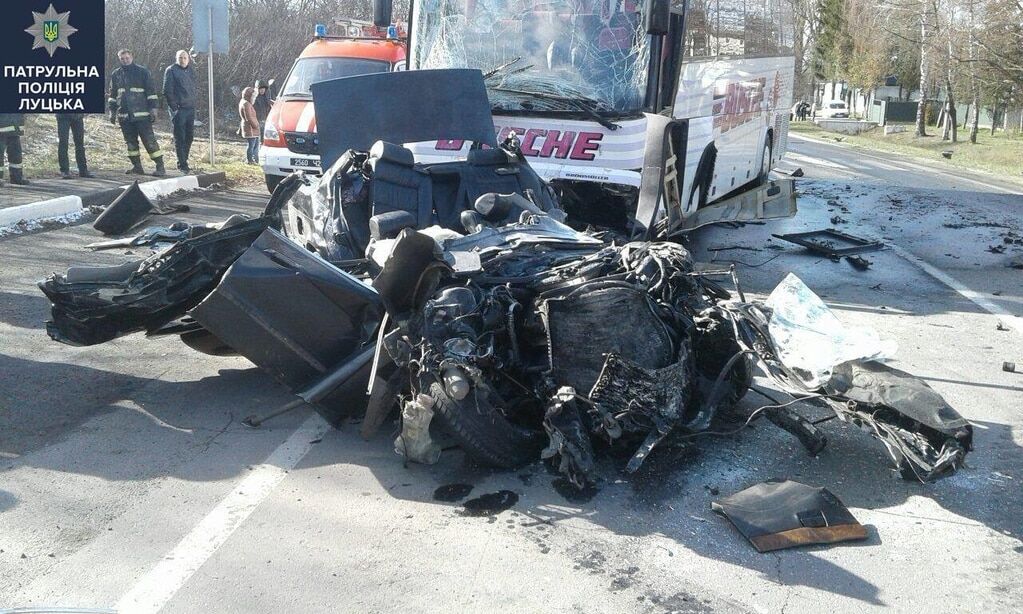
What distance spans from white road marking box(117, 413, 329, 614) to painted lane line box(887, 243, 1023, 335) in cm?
591

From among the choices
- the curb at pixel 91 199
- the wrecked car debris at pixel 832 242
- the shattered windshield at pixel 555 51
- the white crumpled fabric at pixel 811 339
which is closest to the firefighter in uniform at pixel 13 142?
the curb at pixel 91 199

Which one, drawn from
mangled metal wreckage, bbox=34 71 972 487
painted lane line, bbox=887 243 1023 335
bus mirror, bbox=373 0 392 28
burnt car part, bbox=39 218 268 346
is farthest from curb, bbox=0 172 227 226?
painted lane line, bbox=887 243 1023 335

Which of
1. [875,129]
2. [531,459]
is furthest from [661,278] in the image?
[875,129]

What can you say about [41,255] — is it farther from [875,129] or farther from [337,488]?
[875,129]

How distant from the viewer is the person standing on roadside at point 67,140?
13242 millimetres

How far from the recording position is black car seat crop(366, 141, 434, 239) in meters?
6.30

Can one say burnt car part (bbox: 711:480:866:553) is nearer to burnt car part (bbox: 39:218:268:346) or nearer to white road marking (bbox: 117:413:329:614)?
white road marking (bbox: 117:413:329:614)

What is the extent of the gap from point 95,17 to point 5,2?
1.33 metres

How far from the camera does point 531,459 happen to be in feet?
14.8

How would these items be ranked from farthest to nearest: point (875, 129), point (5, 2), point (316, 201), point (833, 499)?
point (875, 129)
point (5, 2)
point (316, 201)
point (833, 499)

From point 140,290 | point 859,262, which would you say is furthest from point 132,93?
point 859,262

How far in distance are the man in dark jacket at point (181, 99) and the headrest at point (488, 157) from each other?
9.75 meters

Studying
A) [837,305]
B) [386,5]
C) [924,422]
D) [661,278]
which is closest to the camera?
[924,422]

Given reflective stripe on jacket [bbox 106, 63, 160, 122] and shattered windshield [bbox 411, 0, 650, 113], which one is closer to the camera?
shattered windshield [bbox 411, 0, 650, 113]
